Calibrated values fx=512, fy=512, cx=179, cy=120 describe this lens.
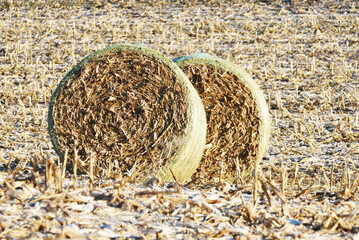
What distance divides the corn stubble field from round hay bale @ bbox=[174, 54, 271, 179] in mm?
448

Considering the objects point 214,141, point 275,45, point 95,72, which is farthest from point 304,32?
point 95,72

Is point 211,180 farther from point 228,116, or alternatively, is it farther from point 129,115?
point 129,115

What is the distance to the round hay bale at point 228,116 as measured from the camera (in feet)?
18.4

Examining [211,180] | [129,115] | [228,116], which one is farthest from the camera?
[228,116]

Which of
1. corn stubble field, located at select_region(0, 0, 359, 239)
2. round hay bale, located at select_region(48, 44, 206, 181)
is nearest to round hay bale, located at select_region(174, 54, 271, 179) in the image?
corn stubble field, located at select_region(0, 0, 359, 239)

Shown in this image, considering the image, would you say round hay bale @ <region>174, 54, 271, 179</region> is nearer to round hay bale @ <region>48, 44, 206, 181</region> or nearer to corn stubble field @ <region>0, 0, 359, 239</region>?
corn stubble field @ <region>0, 0, 359, 239</region>

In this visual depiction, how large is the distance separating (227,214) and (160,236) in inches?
22.0

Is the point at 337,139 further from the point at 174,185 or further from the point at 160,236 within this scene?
the point at 160,236

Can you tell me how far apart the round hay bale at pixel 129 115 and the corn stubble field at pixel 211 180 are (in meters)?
0.28

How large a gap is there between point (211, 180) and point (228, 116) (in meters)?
0.75

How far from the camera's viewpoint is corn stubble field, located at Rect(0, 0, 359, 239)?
10.7 ft

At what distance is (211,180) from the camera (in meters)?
5.48

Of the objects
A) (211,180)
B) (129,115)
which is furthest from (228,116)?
(129,115)

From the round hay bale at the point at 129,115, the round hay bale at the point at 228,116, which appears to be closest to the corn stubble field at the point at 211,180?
the round hay bale at the point at 129,115
